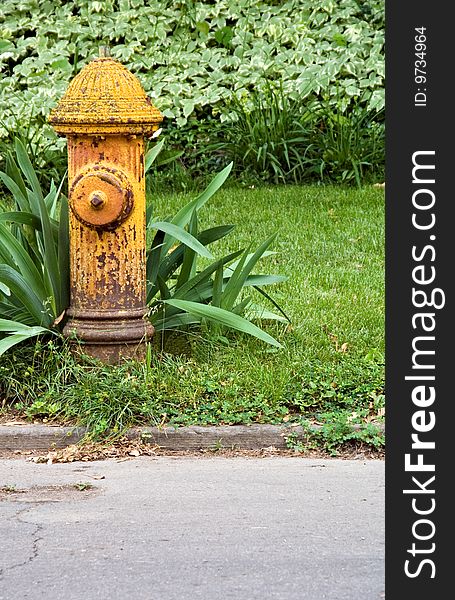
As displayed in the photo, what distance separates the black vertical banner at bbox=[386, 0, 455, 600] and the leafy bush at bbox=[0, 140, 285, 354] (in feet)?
5.33

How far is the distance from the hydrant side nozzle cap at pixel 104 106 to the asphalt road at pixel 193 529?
5.11ft

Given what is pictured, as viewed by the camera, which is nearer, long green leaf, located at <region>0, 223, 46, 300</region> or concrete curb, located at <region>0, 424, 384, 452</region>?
concrete curb, located at <region>0, 424, 384, 452</region>

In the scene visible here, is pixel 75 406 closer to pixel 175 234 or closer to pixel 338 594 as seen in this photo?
pixel 175 234

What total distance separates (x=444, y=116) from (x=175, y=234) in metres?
1.86

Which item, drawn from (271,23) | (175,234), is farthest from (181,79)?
(175,234)

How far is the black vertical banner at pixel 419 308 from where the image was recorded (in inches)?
142

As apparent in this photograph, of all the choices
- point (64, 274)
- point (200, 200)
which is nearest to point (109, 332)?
point (64, 274)

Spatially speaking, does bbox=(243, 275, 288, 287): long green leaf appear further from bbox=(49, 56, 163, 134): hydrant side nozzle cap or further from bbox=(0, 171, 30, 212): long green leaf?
bbox=(0, 171, 30, 212): long green leaf

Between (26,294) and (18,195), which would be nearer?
(26,294)

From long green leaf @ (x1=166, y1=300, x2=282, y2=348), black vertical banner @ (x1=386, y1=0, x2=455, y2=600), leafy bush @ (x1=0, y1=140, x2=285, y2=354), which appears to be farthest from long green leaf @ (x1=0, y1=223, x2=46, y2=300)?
black vertical banner @ (x1=386, y1=0, x2=455, y2=600)

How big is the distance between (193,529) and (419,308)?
117cm

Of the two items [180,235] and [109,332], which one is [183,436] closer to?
[109,332]

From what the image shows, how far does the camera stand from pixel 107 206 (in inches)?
218

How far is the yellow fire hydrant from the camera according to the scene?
5.54 metres
